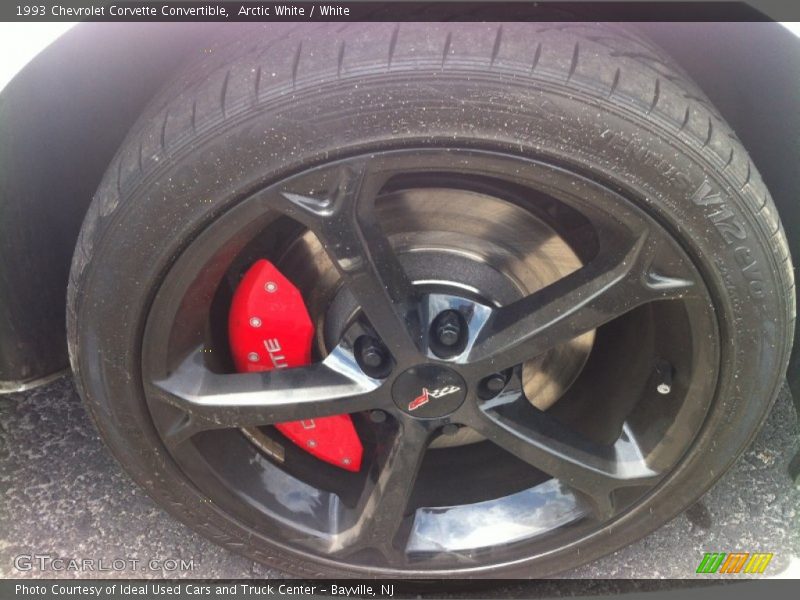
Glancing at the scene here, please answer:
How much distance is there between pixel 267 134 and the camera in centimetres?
113

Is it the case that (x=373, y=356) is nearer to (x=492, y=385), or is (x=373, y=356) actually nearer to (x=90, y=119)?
(x=492, y=385)

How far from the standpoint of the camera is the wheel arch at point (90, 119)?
134cm

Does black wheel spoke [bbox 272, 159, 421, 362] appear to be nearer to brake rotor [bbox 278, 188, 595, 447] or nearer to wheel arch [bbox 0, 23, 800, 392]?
brake rotor [bbox 278, 188, 595, 447]

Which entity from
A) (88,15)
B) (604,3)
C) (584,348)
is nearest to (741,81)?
(604,3)

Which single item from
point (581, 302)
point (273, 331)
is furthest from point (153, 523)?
point (581, 302)

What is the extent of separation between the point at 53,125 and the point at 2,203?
0.61 feet

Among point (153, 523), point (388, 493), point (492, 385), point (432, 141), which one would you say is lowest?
point (153, 523)

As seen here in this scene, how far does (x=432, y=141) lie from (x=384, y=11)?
0.21 metres

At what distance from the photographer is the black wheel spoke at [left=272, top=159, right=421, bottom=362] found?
1159 millimetres

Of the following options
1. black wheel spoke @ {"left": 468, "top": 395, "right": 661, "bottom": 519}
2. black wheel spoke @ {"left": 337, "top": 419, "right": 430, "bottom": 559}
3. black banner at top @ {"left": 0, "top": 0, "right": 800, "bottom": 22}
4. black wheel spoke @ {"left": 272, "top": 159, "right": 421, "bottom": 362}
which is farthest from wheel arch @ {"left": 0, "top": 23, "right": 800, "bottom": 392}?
black wheel spoke @ {"left": 337, "top": 419, "right": 430, "bottom": 559}

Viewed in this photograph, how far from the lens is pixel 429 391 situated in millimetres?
1329

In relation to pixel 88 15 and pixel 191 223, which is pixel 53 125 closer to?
pixel 88 15

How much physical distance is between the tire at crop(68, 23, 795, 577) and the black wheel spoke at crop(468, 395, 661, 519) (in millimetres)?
225

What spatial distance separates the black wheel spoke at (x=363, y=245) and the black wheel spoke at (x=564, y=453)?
8.8 inches
